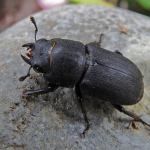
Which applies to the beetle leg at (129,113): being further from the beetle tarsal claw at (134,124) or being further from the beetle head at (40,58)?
the beetle head at (40,58)

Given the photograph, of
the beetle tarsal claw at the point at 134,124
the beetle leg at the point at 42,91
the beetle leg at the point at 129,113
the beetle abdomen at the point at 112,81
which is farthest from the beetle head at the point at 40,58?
the beetle tarsal claw at the point at 134,124

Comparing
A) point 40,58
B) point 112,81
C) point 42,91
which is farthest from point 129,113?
point 40,58

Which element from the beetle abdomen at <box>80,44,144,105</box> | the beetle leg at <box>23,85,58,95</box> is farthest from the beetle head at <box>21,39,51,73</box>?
the beetle abdomen at <box>80,44,144,105</box>

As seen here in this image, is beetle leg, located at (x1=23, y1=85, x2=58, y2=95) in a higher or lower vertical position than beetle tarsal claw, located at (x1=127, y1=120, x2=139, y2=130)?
higher

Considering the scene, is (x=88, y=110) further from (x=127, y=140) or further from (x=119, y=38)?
(x=119, y=38)

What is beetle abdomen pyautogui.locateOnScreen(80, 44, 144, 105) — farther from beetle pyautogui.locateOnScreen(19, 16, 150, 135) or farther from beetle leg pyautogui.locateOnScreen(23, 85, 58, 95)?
beetle leg pyautogui.locateOnScreen(23, 85, 58, 95)

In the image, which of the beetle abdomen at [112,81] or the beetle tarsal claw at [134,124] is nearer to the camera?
the beetle abdomen at [112,81]

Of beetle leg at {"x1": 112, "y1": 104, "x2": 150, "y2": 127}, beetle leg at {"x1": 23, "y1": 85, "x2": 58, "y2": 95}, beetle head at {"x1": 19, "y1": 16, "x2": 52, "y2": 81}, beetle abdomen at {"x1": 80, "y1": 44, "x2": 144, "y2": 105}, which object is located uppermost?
beetle head at {"x1": 19, "y1": 16, "x2": 52, "y2": 81}

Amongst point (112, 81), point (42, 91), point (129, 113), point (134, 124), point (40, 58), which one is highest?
point (40, 58)

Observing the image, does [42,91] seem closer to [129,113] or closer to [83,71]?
[83,71]
